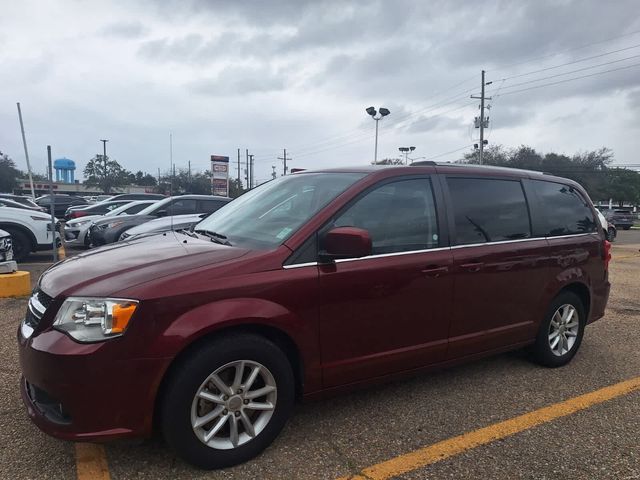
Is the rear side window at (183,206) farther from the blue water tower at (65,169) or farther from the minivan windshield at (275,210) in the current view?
the blue water tower at (65,169)

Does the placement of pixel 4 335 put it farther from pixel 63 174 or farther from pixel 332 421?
pixel 63 174

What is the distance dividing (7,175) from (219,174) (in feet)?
144

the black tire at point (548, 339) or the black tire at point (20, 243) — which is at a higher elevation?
the black tire at point (20, 243)

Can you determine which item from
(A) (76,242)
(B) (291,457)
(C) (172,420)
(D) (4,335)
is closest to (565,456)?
(B) (291,457)

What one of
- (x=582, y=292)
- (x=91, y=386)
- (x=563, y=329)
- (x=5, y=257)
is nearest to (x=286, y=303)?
(x=91, y=386)

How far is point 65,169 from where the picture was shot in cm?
7706

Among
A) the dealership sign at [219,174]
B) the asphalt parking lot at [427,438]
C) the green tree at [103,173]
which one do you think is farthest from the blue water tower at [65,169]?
the asphalt parking lot at [427,438]

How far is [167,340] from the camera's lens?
2400 millimetres

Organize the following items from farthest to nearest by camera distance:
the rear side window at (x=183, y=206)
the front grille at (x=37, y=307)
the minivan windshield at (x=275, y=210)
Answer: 1. the rear side window at (x=183, y=206)
2. the minivan windshield at (x=275, y=210)
3. the front grille at (x=37, y=307)

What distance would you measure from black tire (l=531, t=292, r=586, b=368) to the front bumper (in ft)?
10.4

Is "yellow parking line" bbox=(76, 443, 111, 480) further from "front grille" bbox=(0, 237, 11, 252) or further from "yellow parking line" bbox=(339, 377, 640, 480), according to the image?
"front grille" bbox=(0, 237, 11, 252)

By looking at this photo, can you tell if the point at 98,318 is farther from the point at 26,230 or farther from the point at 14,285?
the point at 26,230

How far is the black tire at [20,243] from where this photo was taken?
918 centimetres

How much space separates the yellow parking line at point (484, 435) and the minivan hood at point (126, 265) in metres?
1.44
